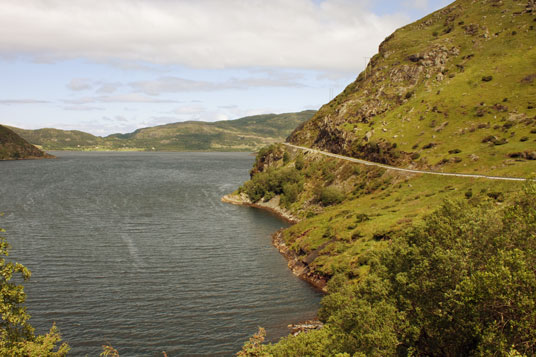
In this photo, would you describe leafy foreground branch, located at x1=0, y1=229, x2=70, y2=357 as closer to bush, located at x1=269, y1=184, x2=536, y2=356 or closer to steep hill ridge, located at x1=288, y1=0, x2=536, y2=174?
bush, located at x1=269, y1=184, x2=536, y2=356

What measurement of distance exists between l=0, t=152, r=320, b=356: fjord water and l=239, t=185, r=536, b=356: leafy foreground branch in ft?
65.9

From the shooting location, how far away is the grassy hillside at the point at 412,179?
3033 cm

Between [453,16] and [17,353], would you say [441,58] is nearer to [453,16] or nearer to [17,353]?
[453,16]

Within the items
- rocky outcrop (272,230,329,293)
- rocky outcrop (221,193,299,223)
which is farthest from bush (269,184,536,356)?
rocky outcrop (221,193,299,223)

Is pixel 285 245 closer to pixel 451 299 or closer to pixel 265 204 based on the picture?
pixel 265 204

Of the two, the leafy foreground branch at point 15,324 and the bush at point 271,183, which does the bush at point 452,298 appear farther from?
the bush at point 271,183

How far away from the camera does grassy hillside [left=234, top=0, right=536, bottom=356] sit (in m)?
30.3

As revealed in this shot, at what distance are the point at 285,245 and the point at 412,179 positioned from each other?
4200 cm

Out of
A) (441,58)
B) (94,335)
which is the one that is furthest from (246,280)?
(441,58)

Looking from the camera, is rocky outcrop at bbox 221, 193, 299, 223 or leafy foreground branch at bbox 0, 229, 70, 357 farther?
rocky outcrop at bbox 221, 193, 299, 223

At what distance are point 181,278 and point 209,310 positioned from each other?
47.3 feet

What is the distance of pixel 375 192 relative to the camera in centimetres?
10656

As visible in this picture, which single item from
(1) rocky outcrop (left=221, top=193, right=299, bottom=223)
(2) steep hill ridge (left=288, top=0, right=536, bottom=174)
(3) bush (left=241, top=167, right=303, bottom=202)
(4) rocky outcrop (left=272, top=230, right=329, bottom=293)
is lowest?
(4) rocky outcrop (left=272, top=230, right=329, bottom=293)

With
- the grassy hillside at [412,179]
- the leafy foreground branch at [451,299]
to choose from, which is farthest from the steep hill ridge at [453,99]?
the leafy foreground branch at [451,299]
